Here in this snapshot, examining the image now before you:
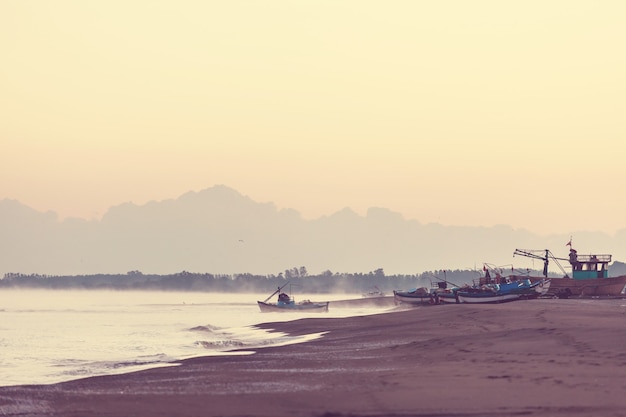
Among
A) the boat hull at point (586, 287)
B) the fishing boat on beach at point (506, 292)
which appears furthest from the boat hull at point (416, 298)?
the fishing boat on beach at point (506, 292)

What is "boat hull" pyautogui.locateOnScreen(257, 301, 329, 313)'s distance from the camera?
359ft

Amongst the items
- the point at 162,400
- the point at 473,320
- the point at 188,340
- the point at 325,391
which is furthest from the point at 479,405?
the point at 188,340

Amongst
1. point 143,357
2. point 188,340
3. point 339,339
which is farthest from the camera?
point 188,340

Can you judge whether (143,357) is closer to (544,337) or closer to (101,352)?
(101,352)

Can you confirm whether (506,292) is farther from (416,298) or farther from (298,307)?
(298,307)

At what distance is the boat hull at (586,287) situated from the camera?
87.2m

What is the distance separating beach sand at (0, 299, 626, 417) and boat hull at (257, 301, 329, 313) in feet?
250

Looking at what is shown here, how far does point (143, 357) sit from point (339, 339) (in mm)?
9200

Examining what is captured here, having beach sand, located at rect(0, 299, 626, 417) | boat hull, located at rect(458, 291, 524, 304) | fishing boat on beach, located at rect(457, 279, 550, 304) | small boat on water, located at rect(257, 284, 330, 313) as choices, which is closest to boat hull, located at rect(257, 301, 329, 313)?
small boat on water, located at rect(257, 284, 330, 313)

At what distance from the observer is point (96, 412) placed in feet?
58.9

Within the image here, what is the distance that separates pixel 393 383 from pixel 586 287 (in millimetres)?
71760

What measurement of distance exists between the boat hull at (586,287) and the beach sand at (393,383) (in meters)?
55.8

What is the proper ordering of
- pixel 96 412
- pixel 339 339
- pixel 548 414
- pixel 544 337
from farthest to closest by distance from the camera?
pixel 339 339 → pixel 544 337 → pixel 96 412 → pixel 548 414

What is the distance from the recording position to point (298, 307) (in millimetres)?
114062
